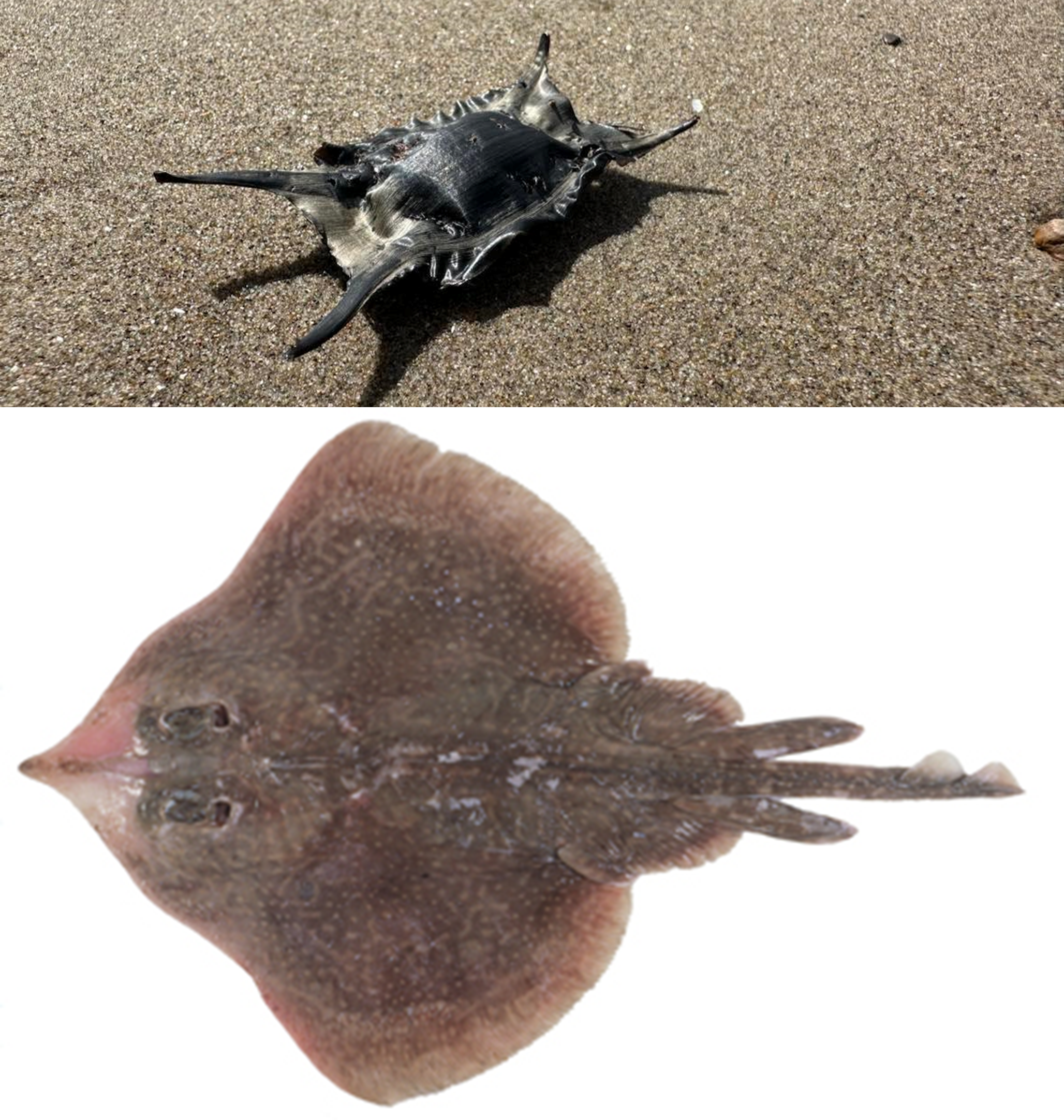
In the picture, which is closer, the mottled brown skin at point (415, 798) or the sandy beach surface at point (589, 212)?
the mottled brown skin at point (415, 798)

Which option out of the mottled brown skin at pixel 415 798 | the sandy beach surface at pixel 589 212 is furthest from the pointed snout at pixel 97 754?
the sandy beach surface at pixel 589 212

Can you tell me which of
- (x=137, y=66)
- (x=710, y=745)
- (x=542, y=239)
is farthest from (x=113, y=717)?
(x=137, y=66)

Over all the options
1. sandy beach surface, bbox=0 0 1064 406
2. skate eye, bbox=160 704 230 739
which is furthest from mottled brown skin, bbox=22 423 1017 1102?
sandy beach surface, bbox=0 0 1064 406

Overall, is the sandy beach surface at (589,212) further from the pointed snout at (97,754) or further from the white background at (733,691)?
the pointed snout at (97,754)

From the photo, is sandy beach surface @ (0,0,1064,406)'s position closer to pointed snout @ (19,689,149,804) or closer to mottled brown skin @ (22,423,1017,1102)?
mottled brown skin @ (22,423,1017,1102)

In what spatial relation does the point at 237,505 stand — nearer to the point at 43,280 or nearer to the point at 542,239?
the point at 43,280

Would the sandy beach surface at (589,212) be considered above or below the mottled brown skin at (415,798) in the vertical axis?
above
